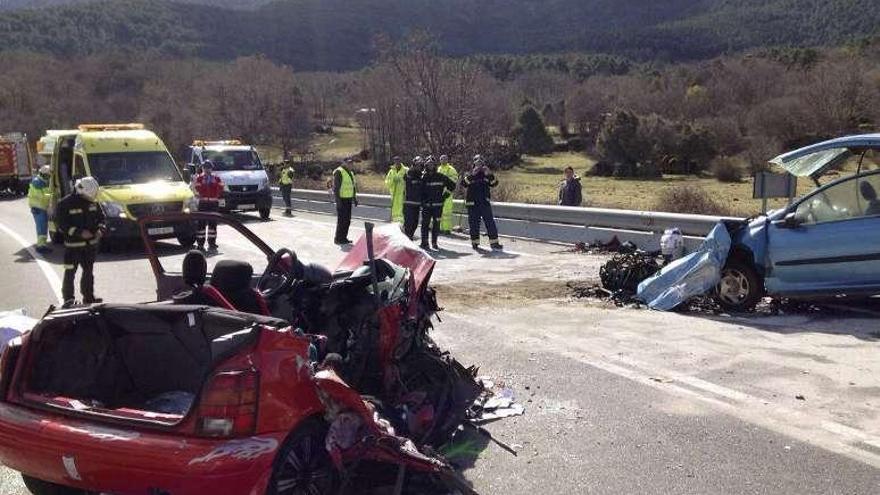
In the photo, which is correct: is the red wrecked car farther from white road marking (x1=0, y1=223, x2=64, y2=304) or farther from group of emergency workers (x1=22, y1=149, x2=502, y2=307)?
group of emergency workers (x1=22, y1=149, x2=502, y2=307)

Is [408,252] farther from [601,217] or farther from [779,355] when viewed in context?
[601,217]

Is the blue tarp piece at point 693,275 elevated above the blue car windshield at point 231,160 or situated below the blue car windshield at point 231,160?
below

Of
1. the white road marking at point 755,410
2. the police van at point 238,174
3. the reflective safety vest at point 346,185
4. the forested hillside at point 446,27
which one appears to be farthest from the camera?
the forested hillside at point 446,27

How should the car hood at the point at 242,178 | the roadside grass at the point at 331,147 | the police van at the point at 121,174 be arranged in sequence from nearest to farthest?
1. the police van at the point at 121,174
2. the car hood at the point at 242,178
3. the roadside grass at the point at 331,147

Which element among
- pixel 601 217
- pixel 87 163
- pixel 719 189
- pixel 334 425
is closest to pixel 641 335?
pixel 334 425

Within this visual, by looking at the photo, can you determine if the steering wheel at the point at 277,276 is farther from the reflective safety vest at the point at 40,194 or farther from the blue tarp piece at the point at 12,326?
the reflective safety vest at the point at 40,194

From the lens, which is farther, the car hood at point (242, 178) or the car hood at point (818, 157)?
the car hood at point (242, 178)

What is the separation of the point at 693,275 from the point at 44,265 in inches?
406

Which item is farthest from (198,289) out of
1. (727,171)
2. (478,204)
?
(727,171)

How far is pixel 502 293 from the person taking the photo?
10.7 m

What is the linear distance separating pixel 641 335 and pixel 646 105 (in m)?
62.4

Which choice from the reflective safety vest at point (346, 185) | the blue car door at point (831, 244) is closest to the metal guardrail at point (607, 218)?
the blue car door at point (831, 244)

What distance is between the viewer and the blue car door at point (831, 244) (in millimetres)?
8406

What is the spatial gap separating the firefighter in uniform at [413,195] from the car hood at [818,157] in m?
7.37
